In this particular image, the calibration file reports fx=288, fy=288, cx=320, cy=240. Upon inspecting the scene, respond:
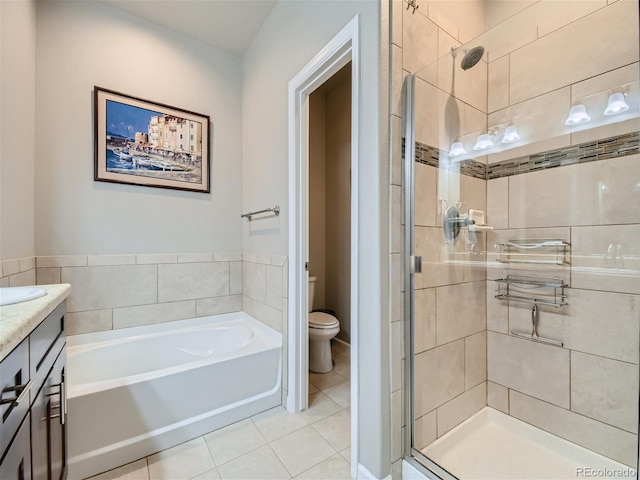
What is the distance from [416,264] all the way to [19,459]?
1382mm

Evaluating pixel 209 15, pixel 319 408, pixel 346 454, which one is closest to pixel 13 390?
pixel 346 454

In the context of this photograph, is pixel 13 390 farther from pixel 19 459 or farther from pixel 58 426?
pixel 58 426

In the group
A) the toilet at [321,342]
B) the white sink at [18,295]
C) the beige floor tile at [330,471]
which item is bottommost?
the beige floor tile at [330,471]

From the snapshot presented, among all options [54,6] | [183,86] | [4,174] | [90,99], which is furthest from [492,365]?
[54,6]

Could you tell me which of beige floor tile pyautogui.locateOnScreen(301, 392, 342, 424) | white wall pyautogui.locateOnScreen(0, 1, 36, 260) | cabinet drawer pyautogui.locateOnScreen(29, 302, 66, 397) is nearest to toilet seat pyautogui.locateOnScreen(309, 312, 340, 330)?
beige floor tile pyautogui.locateOnScreen(301, 392, 342, 424)

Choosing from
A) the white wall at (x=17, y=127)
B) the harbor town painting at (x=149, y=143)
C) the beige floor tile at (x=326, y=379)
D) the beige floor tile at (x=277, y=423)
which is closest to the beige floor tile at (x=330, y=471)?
the beige floor tile at (x=277, y=423)

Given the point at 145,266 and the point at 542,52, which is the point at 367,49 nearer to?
the point at 542,52

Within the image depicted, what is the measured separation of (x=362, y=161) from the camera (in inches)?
52.1

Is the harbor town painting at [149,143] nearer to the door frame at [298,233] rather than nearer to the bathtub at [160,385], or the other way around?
the door frame at [298,233]

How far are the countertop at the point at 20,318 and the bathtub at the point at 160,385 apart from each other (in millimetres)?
751

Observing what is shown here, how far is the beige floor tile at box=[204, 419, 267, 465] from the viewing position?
150 centimetres

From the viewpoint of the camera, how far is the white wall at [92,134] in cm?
186

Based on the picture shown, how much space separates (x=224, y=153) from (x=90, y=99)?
0.94 meters

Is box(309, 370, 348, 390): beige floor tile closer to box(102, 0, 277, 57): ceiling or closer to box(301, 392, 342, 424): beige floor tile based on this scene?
box(301, 392, 342, 424): beige floor tile
